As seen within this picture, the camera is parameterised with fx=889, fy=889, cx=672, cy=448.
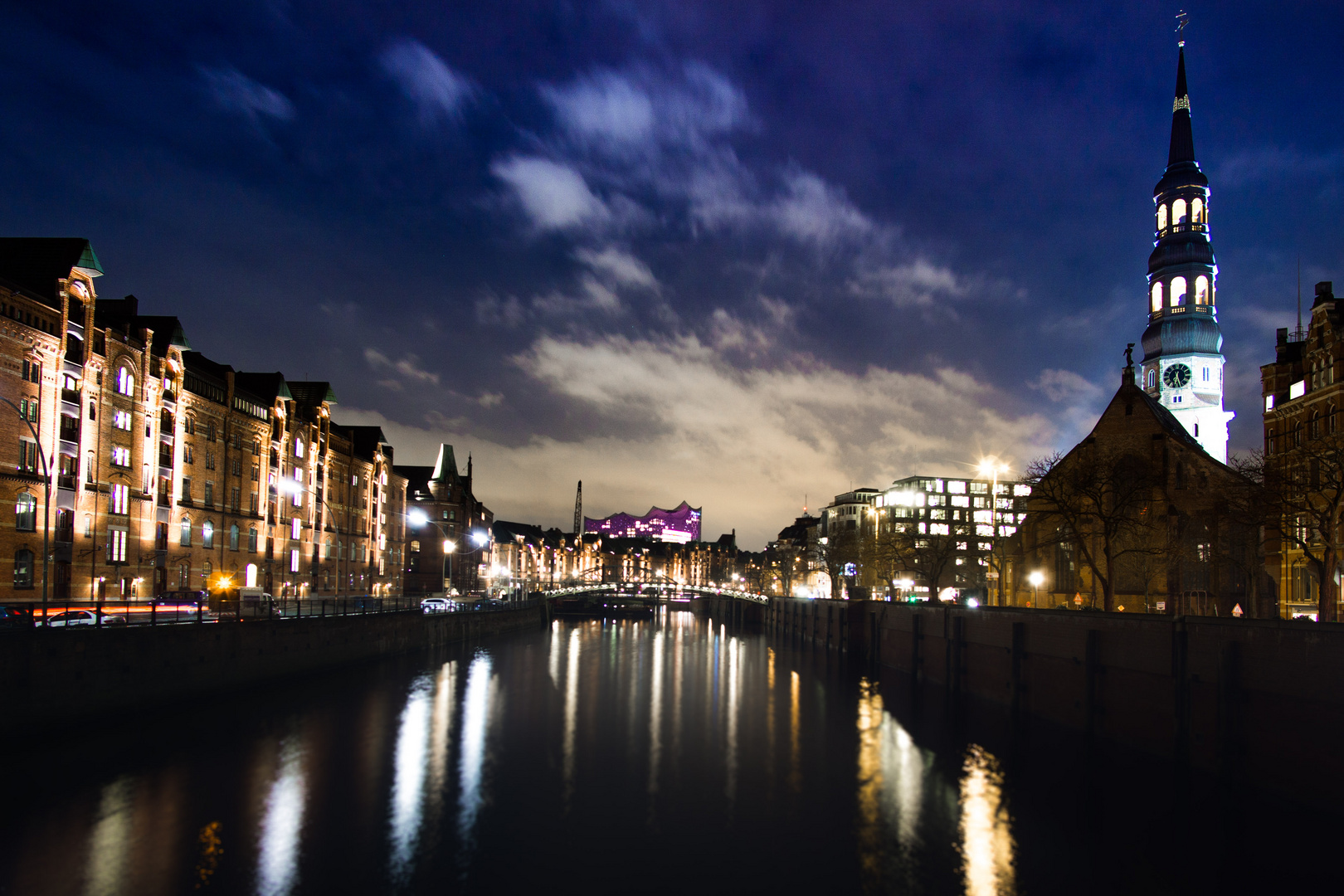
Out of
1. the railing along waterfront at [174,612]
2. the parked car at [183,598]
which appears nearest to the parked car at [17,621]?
the railing along waterfront at [174,612]

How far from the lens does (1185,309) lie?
14538 centimetres

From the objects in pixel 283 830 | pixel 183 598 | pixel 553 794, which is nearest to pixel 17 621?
pixel 283 830

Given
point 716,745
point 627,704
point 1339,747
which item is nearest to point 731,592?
point 627,704

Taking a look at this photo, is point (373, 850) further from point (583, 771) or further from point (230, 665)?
point (230, 665)

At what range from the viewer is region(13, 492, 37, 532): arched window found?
50.0 metres

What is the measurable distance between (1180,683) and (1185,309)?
445 feet

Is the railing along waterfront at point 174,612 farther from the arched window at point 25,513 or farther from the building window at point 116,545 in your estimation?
the building window at point 116,545

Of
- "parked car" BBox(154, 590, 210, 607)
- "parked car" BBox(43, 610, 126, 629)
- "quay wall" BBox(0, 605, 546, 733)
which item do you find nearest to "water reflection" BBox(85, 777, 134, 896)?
"quay wall" BBox(0, 605, 546, 733)

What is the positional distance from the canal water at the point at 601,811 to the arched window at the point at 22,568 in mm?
17026

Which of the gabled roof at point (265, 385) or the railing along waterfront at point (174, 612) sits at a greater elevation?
the gabled roof at point (265, 385)

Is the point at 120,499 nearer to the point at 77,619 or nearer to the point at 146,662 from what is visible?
the point at 77,619

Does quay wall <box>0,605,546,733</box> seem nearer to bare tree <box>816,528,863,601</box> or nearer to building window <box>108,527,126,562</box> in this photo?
building window <box>108,527,126,562</box>

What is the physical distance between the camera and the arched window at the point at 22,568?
50000 mm

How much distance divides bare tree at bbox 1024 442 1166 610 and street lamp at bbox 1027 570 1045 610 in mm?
3228
